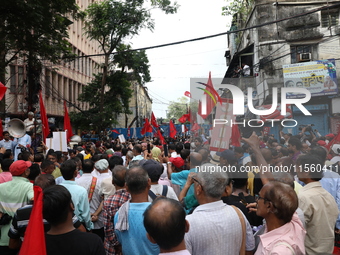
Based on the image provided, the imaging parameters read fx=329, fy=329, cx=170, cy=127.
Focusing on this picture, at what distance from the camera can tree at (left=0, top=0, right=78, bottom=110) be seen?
11415 millimetres

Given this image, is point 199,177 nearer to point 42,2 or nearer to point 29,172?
point 29,172

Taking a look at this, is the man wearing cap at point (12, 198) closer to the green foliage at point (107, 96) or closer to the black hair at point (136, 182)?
the black hair at point (136, 182)

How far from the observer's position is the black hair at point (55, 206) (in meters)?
2.58

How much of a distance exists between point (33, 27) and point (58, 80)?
18.2 m

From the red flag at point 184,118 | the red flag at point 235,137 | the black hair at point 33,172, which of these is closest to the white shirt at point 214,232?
the black hair at point 33,172

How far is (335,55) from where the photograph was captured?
69.1ft

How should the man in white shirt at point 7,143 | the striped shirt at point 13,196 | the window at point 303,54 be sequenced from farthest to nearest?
the window at point 303,54 < the man in white shirt at point 7,143 < the striped shirt at point 13,196

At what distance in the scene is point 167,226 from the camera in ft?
7.20

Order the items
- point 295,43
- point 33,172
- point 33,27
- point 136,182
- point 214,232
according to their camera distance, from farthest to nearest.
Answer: point 295,43
point 33,27
point 33,172
point 136,182
point 214,232

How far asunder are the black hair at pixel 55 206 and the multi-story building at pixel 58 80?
61.5 feet

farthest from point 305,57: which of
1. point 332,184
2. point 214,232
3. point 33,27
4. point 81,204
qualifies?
point 214,232

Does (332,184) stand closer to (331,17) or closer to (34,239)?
(34,239)

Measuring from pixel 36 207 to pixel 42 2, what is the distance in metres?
11.6

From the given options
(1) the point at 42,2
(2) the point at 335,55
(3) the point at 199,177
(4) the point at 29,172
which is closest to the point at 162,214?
(3) the point at 199,177
